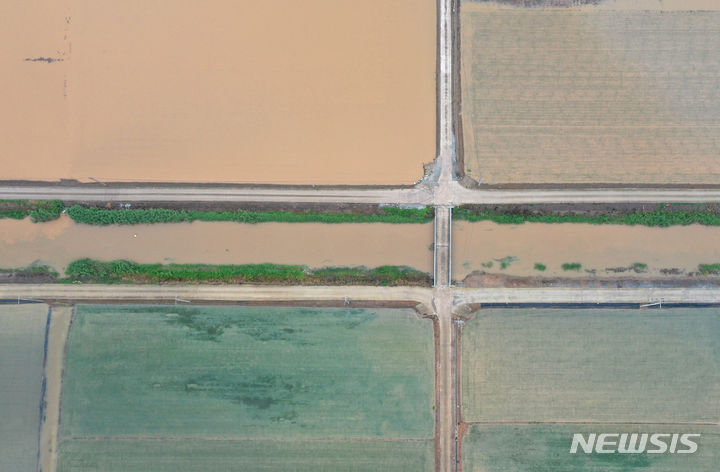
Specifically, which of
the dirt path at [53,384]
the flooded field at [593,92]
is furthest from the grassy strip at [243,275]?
the flooded field at [593,92]

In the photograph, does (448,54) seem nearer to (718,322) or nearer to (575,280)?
(575,280)

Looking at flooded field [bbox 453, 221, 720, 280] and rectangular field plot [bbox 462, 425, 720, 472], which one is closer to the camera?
rectangular field plot [bbox 462, 425, 720, 472]

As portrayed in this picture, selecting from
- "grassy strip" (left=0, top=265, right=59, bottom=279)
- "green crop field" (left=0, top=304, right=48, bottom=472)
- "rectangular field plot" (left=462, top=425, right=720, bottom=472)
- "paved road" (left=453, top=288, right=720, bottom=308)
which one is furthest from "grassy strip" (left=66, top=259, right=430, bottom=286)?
"rectangular field plot" (left=462, top=425, right=720, bottom=472)

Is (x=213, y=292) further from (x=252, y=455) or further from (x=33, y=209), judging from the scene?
(x=33, y=209)

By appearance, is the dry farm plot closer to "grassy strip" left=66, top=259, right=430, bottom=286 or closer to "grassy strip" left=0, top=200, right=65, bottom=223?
"grassy strip" left=66, top=259, right=430, bottom=286

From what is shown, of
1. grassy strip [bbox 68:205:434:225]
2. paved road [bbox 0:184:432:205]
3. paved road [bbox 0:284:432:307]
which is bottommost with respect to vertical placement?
paved road [bbox 0:284:432:307]

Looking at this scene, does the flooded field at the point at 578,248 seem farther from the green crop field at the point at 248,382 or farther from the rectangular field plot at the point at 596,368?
the green crop field at the point at 248,382
